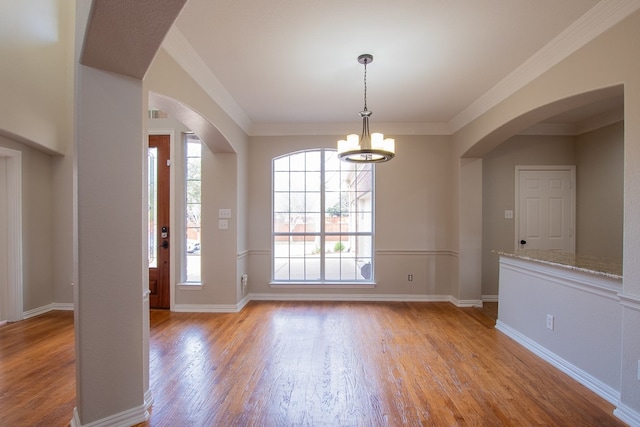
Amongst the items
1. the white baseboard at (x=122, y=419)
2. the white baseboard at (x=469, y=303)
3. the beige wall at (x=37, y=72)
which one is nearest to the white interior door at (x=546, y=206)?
the white baseboard at (x=469, y=303)

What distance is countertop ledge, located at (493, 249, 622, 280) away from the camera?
2.25 metres

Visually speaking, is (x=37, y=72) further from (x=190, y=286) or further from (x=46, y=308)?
(x=190, y=286)

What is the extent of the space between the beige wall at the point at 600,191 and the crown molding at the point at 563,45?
205 centimetres

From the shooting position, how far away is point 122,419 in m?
1.87

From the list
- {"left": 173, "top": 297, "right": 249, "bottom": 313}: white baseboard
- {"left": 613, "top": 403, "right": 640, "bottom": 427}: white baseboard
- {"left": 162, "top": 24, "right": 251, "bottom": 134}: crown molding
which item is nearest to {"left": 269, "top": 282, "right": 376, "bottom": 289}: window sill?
{"left": 173, "top": 297, "right": 249, "bottom": 313}: white baseboard

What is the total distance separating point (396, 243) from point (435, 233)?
0.63m

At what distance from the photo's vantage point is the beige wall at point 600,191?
4.13 m

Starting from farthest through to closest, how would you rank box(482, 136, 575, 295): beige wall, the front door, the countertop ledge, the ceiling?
box(482, 136, 575, 295): beige wall < the front door < the countertop ledge < the ceiling

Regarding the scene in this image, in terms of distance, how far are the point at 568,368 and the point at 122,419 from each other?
131 inches

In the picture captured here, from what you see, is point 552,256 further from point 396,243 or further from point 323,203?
point 323,203

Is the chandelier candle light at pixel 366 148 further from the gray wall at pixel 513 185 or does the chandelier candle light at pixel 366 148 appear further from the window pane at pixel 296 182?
the gray wall at pixel 513 185

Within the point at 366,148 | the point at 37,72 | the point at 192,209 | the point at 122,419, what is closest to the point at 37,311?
the point at 192,209

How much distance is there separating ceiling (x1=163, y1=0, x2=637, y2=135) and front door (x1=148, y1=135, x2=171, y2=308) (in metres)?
1.26

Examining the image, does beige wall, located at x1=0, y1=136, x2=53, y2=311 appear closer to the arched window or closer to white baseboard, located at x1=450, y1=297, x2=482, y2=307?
the arched window
